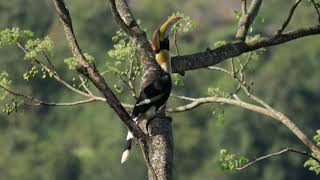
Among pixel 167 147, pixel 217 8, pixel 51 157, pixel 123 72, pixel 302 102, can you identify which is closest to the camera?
pixel 167 147

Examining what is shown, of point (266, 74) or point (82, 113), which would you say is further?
point (82, 113)

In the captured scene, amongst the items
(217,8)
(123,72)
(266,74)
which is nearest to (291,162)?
(266,74)

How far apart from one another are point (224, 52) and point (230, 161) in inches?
71.7

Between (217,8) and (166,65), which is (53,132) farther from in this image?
(166,65)

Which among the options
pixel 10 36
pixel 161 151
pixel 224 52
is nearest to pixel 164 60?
pixel 224 52

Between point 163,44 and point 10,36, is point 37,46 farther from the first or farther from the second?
point 163,44

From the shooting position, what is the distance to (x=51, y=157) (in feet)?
210

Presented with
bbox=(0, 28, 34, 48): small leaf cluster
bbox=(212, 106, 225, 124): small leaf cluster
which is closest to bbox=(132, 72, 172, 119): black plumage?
bbox=(0, 28, 34, 48): small leaf cluster

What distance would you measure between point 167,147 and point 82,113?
68.0 meters

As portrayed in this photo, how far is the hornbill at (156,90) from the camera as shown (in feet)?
24.6

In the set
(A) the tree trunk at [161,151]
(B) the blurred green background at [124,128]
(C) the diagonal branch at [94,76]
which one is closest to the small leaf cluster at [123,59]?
(A) the tree trunk at [161,151]

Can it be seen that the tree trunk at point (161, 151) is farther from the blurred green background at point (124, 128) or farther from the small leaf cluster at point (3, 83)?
the blurred green background at point (124, 128)

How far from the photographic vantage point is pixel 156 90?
7566mm

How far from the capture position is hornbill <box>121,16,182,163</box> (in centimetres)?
750
